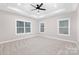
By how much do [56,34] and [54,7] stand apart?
48 centimetres

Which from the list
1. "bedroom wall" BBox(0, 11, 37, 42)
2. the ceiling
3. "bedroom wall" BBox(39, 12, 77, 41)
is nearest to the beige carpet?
"bedroom wall" BBox(39, 12, 77, 41)

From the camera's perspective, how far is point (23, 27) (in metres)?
1.72

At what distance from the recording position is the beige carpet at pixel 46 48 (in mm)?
1619

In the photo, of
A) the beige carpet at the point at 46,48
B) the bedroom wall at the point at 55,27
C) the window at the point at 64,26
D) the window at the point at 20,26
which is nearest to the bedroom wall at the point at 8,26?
the window at the point at 20,26

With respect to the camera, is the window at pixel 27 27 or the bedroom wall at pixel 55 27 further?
the window at pixel 27 27

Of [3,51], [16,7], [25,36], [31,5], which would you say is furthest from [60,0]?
[3,51]

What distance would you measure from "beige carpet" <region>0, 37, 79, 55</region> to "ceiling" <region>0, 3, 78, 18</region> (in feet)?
1.57

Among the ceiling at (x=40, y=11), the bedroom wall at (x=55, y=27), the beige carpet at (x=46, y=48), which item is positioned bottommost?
the beige carpet at (x=46, y=48)

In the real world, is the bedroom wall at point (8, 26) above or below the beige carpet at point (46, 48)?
above

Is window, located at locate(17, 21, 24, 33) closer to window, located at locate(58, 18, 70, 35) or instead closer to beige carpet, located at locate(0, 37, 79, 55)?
beige carpet, located at locate(0, 37, 79, 55)

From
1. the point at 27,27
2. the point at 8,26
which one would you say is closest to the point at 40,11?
the point at 27,27

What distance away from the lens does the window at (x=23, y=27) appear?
169cm

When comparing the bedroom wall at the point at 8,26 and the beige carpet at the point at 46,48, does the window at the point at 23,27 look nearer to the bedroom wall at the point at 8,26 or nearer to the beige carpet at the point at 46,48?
the bedroom wall at the point at 8,26

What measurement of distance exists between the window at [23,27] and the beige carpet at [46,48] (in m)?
0.18
